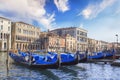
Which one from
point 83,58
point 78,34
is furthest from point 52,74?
point 78,34

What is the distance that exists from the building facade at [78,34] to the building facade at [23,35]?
14912mm

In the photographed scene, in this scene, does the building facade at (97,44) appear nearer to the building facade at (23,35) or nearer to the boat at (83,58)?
the building facade at (23,35)

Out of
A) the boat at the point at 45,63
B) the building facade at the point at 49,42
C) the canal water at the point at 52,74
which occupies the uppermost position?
the building facade at the point at 49,42

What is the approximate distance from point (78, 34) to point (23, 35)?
2260 cm

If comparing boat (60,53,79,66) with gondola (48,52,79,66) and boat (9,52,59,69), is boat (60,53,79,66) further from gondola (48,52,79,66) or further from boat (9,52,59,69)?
boat (9,52,59,69)

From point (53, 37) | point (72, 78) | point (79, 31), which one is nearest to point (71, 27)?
point (79, 31)

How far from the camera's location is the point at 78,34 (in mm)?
65375

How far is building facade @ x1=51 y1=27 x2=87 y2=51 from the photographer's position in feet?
211

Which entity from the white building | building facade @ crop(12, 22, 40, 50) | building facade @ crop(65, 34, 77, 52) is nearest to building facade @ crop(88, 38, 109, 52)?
building facade @ crop(65, 34, 77, 52)

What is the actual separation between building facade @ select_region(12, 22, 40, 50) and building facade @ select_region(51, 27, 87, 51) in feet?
48.9

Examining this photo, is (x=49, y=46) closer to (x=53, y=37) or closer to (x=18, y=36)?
(x=53, y=37)

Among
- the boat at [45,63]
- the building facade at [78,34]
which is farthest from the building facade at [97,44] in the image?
the boat at [45,63]

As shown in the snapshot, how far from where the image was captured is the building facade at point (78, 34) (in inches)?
2527

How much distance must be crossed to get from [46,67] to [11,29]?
99.3 ft
